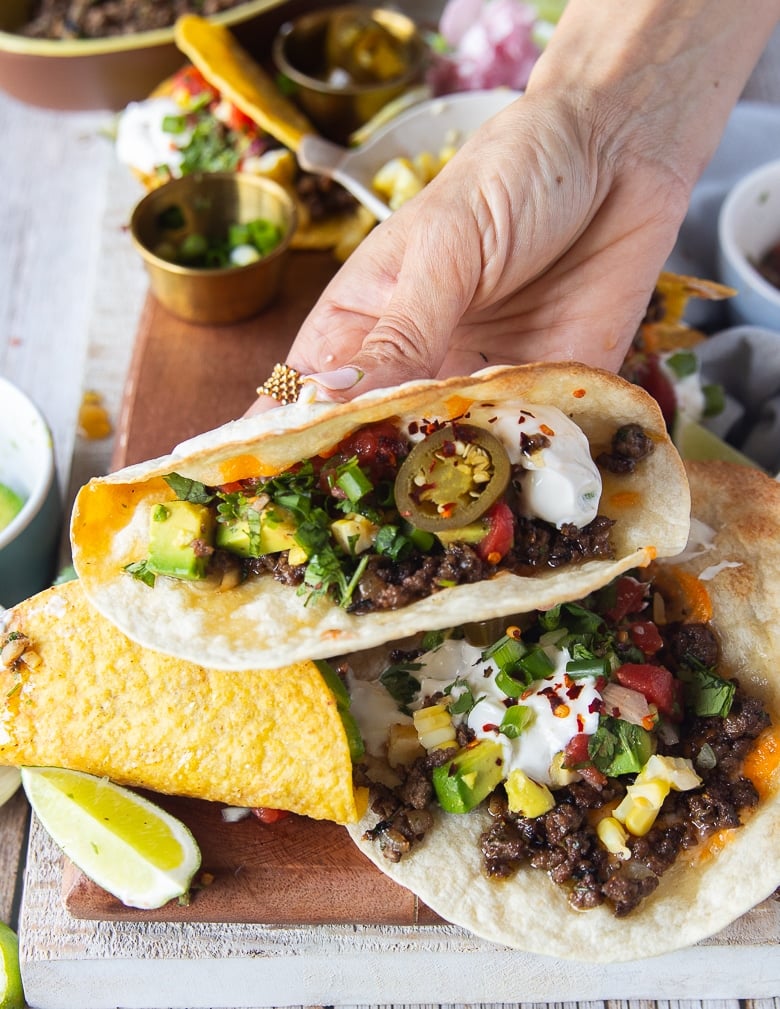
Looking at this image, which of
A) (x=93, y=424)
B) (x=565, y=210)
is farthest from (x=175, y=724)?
(x=565, y=210)

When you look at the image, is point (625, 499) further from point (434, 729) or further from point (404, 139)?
point (404, 139)

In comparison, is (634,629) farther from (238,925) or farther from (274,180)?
(274,180)

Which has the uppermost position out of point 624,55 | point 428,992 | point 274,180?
point 624,55

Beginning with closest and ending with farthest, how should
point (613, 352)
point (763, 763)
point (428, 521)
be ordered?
point (428, 521)
point (763, 763)
point (613, 352)

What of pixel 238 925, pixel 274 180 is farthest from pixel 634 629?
pixel 274 180

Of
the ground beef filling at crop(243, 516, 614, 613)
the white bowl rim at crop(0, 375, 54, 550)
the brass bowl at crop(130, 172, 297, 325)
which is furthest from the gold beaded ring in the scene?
the brass bowl at crop(130, 172, 297, 325)

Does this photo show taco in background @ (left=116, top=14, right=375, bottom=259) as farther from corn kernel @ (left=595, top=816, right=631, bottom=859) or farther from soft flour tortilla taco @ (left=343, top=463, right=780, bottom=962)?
corn kernel @ (left=595, top=816, right=631, bottom=859)

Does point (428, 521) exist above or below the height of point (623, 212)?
below
